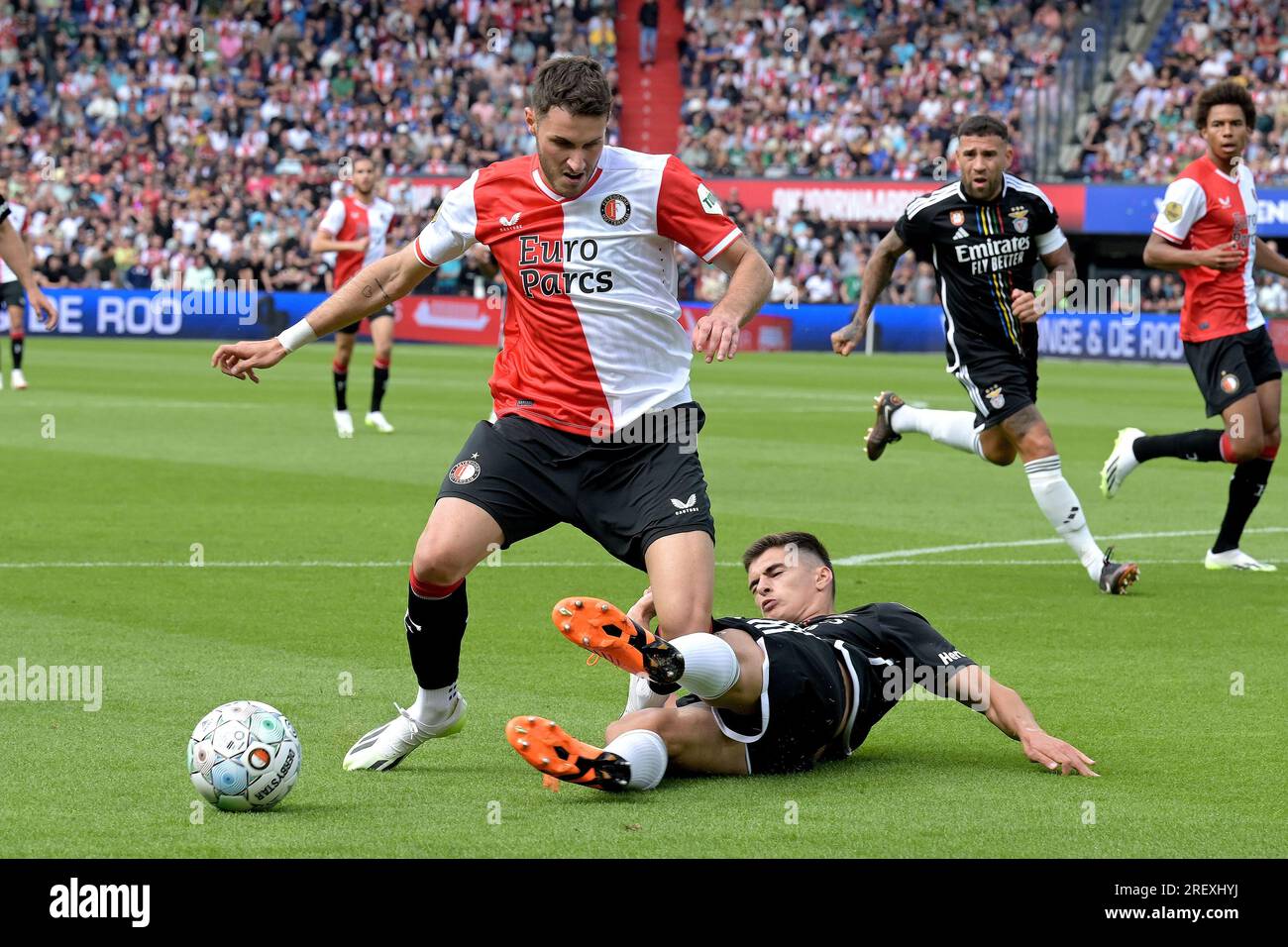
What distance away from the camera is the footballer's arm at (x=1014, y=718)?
564cm

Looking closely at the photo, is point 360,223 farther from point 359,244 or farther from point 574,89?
point 574,89

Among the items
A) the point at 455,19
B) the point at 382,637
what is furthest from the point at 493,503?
the point at 455,19

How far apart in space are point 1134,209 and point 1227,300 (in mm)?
25268

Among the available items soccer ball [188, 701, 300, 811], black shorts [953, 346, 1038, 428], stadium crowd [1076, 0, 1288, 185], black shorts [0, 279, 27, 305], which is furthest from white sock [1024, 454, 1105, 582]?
stadium crowd [1076, 0, 1288, 185]

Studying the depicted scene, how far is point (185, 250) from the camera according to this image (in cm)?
3778

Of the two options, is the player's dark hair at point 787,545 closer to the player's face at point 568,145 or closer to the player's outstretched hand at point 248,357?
the player's face at point 568,145

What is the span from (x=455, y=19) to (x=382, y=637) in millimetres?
36958

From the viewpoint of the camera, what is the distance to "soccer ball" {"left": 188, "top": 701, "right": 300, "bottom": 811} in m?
5.09

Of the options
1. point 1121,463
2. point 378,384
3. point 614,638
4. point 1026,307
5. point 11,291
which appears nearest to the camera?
point 614,638

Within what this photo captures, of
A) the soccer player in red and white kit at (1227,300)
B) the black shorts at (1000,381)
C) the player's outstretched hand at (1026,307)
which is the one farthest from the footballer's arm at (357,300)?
the soccer player in red and white kit at (1227,300)

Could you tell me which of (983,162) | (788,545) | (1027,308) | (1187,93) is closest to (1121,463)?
(1027,308)

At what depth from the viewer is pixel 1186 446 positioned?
10445 mm

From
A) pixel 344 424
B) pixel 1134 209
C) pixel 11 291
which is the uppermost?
pixel 11 291

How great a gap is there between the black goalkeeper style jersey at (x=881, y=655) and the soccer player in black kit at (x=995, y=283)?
3.90m
